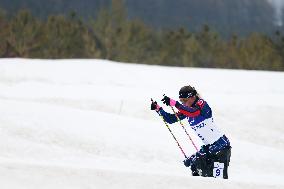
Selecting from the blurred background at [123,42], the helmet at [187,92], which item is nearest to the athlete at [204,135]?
the helmet at [187,92]

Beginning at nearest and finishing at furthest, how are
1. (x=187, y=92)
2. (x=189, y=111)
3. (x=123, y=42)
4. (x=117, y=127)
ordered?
(x=189, y=111), (x=187, y=92), (x=117, y=127), (x=123, y=42)

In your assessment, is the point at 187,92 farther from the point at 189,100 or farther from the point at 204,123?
the point at 204,123

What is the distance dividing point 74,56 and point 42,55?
6121 mm

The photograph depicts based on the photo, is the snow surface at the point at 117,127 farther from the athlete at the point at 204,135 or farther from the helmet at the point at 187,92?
the helmet at the point at 187,92

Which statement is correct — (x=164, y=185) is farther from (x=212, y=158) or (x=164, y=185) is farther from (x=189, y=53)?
(x=189, y=53)

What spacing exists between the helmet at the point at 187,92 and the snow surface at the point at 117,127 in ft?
6.09

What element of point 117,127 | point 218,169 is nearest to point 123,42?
point 117,127

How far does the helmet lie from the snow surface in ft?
6.09

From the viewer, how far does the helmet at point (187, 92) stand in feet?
31.1

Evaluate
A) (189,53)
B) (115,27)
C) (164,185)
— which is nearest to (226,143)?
(164,185)

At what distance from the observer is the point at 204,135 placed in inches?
386

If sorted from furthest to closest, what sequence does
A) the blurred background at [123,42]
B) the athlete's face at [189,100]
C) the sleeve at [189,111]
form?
the blurred background at [123,42], the athlete's face at [189,100], the sleeve at [189,111]

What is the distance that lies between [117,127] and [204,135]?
7.79 meters

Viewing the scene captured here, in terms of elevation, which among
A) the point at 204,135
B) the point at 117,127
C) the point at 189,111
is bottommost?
the point at 117,127
